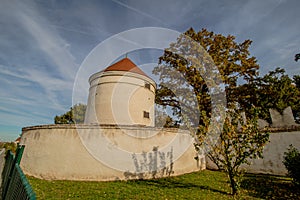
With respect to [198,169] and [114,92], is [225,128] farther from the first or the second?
[114,92]

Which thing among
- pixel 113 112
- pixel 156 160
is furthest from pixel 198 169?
pixel 113 112

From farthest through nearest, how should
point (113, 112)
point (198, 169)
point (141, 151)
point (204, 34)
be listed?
point (204, 34), point (113, 112), point (198, 169), point (141, 151)

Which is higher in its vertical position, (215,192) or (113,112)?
(113,112)

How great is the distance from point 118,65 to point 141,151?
9.57 m

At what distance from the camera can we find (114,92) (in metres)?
14.2

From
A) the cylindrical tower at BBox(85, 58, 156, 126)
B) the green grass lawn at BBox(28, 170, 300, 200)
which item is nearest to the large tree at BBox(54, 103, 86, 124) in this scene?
the cylindrical tower at BBox(85, 58, 156, 126)

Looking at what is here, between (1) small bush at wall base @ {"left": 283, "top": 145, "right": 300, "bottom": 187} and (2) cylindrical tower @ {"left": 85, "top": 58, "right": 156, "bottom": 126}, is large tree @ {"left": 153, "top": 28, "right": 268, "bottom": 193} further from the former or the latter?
(1) small bush at wall base @ {"left": 283, "top": 145, "right": 300, "bottom": 187}

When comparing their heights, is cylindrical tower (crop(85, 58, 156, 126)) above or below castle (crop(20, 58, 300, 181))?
above

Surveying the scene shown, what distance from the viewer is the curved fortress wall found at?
343 inches

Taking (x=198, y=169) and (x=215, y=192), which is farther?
(x=198, y=169)

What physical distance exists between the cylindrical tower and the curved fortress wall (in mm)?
4195

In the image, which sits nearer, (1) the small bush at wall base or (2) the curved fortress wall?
(1) the small bush at wall base

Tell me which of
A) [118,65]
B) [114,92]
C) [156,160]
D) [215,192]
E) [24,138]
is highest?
[118,65]

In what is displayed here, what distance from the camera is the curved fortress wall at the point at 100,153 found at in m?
8.71
